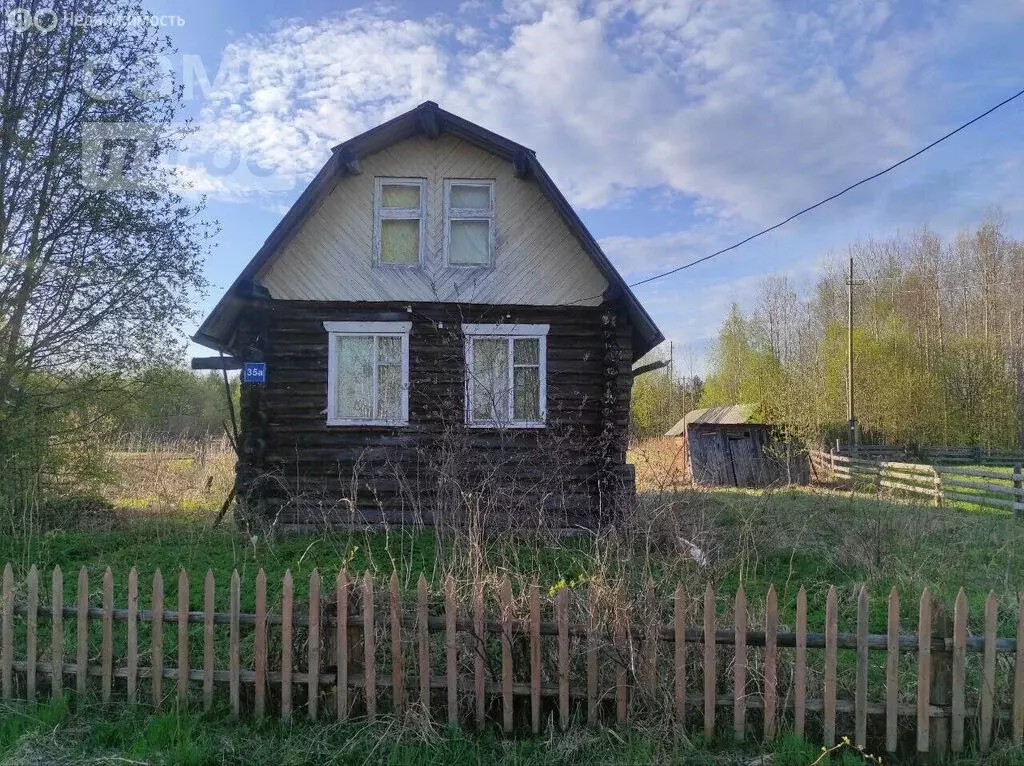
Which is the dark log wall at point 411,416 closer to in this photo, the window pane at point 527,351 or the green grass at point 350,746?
the window pane at point 527,351

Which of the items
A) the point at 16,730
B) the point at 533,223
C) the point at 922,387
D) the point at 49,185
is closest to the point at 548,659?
the point at 16,730

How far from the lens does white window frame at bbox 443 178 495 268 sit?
1142 centimetres

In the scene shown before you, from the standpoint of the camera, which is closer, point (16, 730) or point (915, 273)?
point (16, 730)

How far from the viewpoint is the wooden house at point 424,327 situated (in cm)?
1108

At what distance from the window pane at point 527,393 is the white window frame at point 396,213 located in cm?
268

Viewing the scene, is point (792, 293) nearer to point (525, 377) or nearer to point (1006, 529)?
point (1006, 529)

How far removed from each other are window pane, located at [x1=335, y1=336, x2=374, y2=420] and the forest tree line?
67.7 feet

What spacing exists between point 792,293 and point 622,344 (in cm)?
4267

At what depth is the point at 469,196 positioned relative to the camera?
459 inches

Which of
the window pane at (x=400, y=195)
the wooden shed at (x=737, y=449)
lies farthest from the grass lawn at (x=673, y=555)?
the wooden shed at (x=737, y=449)

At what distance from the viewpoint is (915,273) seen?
1726 inches

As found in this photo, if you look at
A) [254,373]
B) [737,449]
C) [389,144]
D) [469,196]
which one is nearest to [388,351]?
[254,373]

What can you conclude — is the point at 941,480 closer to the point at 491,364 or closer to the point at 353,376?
the point at 491,364

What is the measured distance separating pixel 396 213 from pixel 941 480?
1657cm
